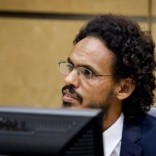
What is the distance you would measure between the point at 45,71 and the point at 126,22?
1.45 meters

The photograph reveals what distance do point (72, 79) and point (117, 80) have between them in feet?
0.63

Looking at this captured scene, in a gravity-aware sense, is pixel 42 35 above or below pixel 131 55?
below

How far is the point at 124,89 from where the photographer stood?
1.51 meters

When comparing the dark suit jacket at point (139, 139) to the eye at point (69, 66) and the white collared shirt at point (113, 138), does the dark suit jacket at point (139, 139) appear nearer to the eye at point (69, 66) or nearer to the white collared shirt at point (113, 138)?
the white collared shirt at point (113, 138)

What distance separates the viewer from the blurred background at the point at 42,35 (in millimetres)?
2885

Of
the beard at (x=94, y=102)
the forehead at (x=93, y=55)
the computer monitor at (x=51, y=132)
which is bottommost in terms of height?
→ the beard at (x=94, y=102)

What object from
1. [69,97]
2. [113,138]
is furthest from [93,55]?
[113,138]

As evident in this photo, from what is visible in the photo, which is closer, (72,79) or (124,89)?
(72,79)

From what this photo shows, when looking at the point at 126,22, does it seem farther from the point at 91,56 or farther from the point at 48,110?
the point at 48,110

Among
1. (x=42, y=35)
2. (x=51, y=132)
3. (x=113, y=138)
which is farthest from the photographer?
(x=42, y=35)

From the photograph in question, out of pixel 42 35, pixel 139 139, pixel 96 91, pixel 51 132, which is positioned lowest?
pixel 42 35

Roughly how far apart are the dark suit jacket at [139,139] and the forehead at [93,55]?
0.22 m

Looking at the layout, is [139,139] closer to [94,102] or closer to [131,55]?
[94,102]

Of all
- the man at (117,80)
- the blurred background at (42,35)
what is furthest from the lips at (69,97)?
the blurred background at (42,35)
